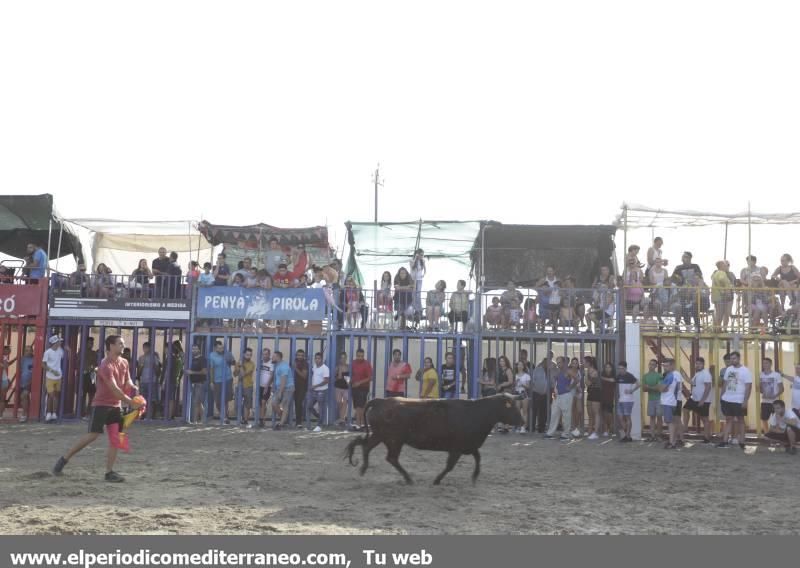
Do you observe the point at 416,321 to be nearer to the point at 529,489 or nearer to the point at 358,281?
the point at 358,281

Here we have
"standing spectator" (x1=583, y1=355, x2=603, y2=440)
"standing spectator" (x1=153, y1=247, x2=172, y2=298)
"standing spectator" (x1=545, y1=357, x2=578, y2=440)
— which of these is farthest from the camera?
"standing spectator" (x1=153, y1=247, x2=172, y2=298)

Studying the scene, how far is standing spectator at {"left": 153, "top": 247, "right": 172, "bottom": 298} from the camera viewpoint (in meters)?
19.7

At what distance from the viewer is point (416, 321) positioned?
18797 mm

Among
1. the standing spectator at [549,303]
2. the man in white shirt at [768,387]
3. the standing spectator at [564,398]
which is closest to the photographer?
the man in white shirt at [768,387]

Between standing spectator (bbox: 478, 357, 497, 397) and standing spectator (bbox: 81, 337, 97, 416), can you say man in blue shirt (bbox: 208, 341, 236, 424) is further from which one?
standing spectator (bbox: 478, 357, 497, 397)

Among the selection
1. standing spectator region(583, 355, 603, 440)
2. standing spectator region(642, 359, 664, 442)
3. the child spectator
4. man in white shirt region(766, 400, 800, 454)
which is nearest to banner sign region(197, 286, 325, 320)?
the child spectator

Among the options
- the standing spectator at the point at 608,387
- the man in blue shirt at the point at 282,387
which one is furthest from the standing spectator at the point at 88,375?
the standing spectator at the point at 608,387

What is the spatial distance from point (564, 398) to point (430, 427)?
7.48 metres

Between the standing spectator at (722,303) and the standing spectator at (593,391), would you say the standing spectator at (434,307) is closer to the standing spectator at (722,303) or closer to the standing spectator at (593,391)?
the standing spectator at (593,391)

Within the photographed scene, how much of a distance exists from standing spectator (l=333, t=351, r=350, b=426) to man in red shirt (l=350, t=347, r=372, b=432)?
332mm

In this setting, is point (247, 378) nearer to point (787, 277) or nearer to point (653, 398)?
point (653, 398)

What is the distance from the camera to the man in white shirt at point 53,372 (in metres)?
19.2

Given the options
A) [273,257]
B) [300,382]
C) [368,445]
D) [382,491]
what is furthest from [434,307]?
[382,491]

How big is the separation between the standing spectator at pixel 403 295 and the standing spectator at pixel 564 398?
12.3 ft
